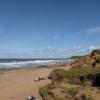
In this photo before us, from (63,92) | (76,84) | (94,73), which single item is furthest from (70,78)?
(63,92)

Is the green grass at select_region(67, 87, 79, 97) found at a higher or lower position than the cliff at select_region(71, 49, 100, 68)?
lower

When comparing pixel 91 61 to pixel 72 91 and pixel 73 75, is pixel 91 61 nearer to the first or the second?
pixel 73 75

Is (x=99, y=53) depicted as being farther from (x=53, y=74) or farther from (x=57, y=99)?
(x=57, y=99)

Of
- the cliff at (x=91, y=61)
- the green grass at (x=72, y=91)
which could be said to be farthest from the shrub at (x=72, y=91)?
the cliff at (x=91, y=61)

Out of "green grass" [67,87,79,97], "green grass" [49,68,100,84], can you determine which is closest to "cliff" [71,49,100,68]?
"green grass" [49,68,100,84]

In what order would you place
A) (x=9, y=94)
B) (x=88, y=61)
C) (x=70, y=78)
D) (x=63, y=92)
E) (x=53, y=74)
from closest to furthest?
(x=63, y=92)
(x=70, y=78)
(x=53, y=74)
(x=9, y=94)
(x=88, y=61)

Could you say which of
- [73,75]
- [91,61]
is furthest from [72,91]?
[91,61]

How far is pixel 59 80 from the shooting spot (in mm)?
10039

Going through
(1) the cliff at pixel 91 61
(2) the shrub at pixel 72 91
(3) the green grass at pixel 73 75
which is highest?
(1) the cliff at pixel 91 61

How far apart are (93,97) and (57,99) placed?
3.67 feet

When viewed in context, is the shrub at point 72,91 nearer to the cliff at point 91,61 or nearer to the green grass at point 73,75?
the green grass at point 73,75

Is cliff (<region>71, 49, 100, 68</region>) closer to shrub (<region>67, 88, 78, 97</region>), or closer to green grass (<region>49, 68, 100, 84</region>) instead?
green grass (<region>49, 68, 100, 84</region>)

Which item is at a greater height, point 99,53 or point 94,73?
point 99,53

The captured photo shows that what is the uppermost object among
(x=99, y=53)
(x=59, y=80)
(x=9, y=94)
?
(x=99, y=53)
